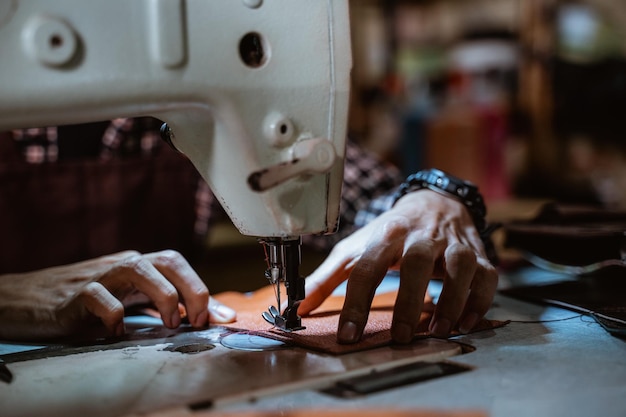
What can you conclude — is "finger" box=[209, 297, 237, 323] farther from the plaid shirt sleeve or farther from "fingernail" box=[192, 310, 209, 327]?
the plaid shirt sleeve

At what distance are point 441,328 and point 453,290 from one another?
6 cm

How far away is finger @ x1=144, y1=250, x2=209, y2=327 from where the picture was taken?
1.08 metres

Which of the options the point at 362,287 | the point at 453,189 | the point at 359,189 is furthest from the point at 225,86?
the point at 359,189

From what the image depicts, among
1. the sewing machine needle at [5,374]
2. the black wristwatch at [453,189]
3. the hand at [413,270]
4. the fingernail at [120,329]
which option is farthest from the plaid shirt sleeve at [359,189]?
the sewing machine needle at [5,374]

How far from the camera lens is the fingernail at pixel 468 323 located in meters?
1.00

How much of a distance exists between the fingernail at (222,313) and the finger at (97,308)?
135 mm

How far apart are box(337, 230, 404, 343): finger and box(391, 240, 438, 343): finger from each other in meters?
0.04

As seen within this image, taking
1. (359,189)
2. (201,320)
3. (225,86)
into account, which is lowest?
(201,320)

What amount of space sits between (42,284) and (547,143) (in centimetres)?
311

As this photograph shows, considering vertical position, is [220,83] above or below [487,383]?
above

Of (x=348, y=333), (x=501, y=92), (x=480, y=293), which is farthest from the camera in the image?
(x=501, y=92)

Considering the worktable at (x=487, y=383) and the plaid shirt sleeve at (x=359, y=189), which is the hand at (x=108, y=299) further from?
the plaid shirt sleeve at (x=359, y=189)

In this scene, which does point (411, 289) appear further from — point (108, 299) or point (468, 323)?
point (108, 299)

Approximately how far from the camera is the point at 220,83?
85 cm
